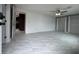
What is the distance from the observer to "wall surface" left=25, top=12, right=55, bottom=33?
9.00 metres

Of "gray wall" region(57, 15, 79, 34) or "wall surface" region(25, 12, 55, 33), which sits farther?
"gray wall" region(57, 15, 79, 34)

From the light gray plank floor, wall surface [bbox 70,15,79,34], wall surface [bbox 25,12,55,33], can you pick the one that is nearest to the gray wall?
wall surface [bbox 70,15,79,34]

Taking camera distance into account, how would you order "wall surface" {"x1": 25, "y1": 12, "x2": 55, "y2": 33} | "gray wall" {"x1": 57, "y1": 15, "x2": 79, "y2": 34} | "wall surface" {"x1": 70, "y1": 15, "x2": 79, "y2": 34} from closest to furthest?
"wall surface" {"x1": 25, "y1": 12, "x2": 55, "y2": 33} < "wall surface" {"x1": 70, "y1": 15, "x2": 79, "y2": 34} < "gray wall" {"x1": 57, "y1": 15, "x2": 79, "y2": 34}

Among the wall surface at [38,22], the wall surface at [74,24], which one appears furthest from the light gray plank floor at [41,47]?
the wall surface at [74,24]

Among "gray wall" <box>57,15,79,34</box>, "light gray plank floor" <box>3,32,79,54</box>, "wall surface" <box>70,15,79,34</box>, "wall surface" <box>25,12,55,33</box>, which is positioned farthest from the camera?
"gray wall" <box>57,15,79,34</box>

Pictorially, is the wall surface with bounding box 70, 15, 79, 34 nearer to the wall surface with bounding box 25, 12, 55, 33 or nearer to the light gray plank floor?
the wall surface with bounding box 25, 12, 55, 33

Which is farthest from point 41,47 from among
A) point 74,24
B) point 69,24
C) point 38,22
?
point 69,24

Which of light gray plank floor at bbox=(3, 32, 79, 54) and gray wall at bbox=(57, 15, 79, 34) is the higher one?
gray wall at bbox=(57, 15, 79, 34)

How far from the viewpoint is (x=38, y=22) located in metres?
10.0
